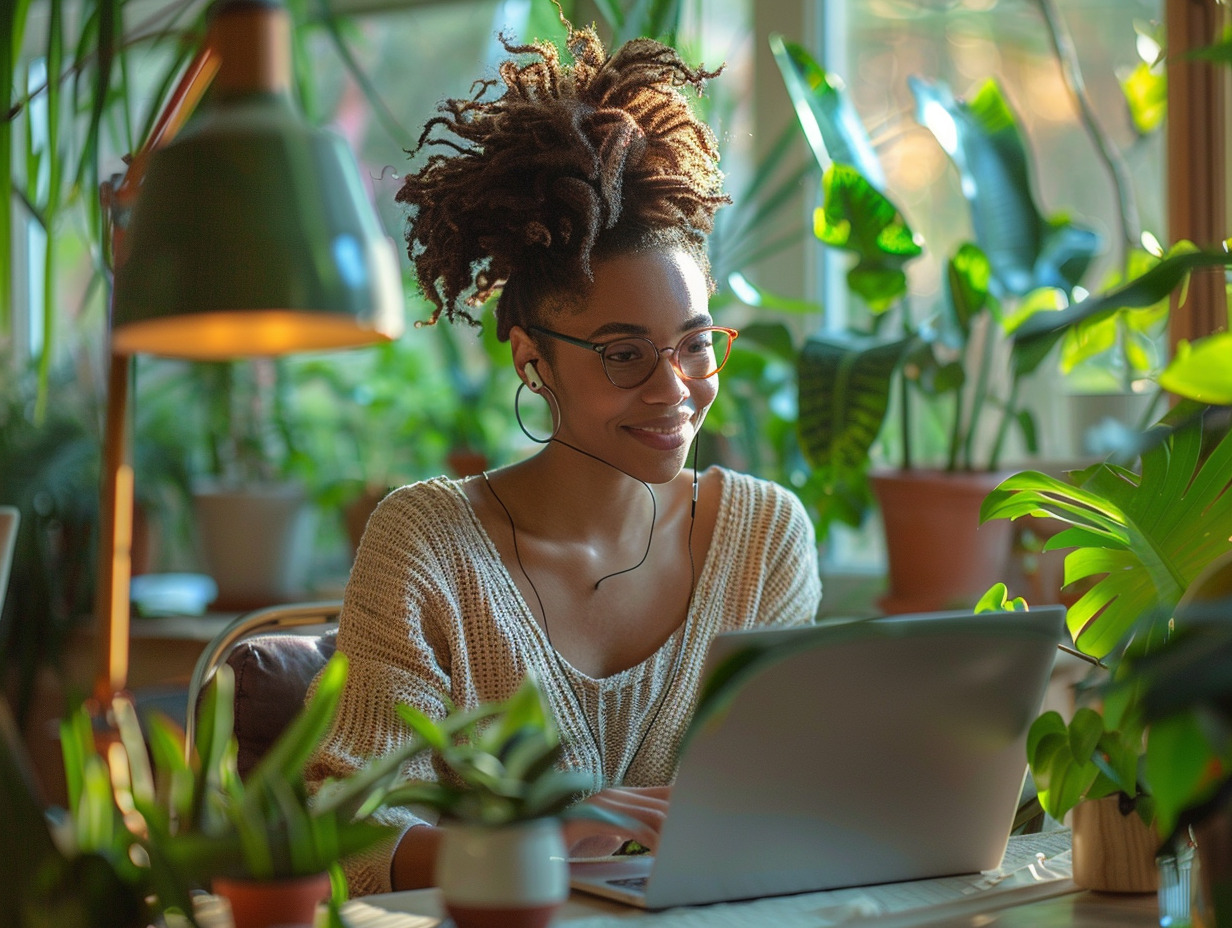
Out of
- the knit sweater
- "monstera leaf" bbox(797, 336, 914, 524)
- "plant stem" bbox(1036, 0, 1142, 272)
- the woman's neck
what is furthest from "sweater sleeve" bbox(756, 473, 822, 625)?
"plant stem" bbox(1036, 0, 1142, 272)

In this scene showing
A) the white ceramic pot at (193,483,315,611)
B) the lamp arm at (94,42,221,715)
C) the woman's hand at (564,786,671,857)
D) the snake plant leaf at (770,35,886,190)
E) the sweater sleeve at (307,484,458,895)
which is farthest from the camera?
the white ceramic pot at (193,483,315,611)

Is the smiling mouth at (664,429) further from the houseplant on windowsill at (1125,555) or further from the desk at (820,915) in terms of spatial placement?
the desk at (820,915)

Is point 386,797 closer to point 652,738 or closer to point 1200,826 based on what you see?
point 1200,826

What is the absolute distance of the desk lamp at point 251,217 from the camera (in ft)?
2.52

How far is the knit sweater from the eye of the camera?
1436 mm

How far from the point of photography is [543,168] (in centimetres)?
156

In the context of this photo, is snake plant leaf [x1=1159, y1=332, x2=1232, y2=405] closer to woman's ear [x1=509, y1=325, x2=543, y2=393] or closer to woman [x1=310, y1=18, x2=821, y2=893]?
woman [x1=310, y1=18, x2=821, y2=893]

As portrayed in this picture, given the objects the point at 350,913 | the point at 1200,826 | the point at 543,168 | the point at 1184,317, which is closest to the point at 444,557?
the point at 543,168

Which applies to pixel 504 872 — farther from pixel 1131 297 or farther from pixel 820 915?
pixel 1131 297

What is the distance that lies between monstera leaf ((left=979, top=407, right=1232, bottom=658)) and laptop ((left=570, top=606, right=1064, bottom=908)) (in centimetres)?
14

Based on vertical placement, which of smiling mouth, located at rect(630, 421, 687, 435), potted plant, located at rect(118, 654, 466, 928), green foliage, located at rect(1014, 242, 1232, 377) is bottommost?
potted plant, located at rect(118, 654, 466, 928)

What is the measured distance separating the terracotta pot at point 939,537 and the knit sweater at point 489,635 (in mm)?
501

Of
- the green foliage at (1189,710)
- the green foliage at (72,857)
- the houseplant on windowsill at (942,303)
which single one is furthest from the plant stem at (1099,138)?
the green foliage at (72,857)

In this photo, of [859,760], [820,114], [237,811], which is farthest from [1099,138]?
[237,811]
